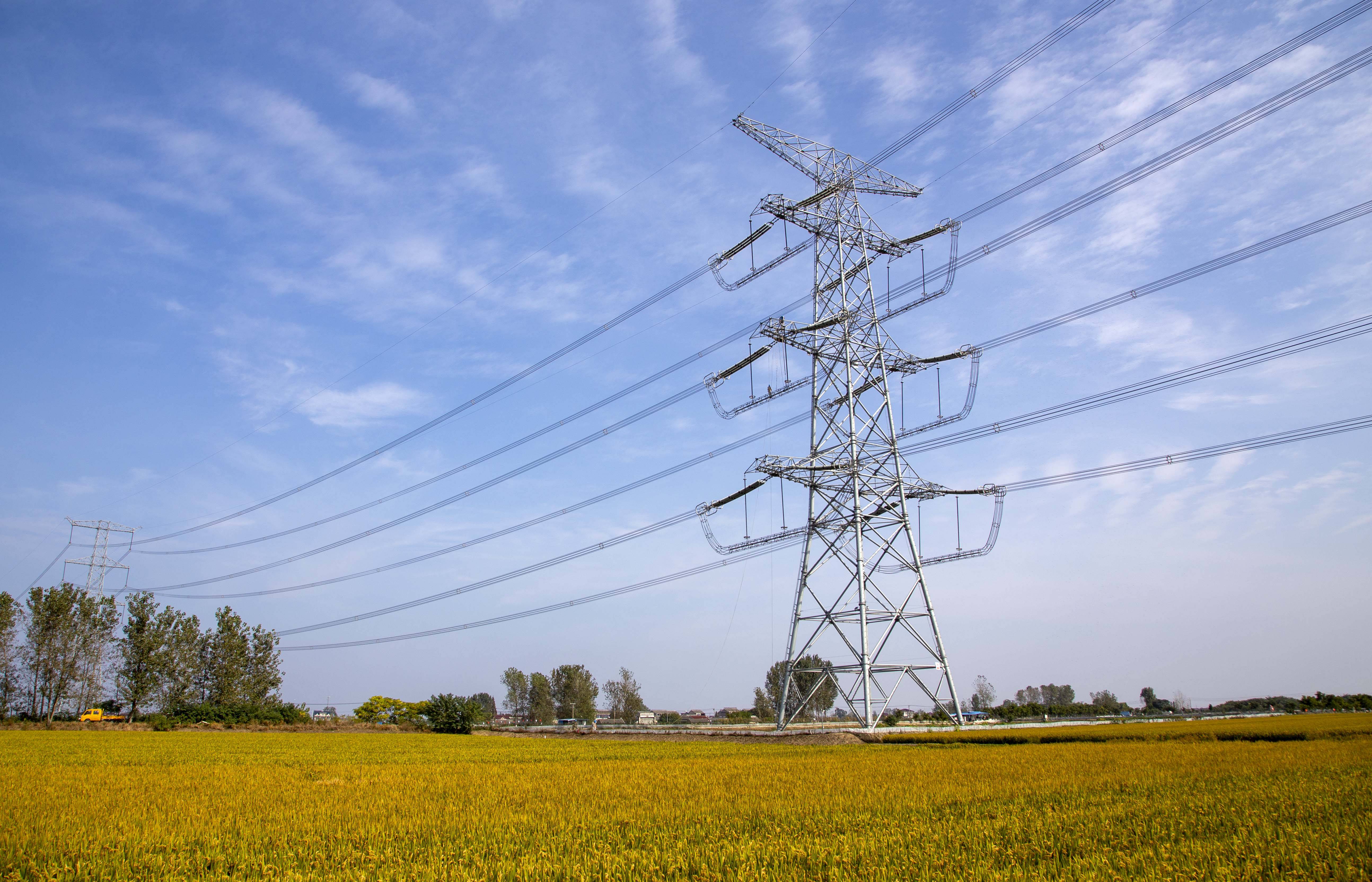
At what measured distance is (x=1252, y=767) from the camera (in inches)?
726

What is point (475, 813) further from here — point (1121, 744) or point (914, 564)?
point (1121, 744)

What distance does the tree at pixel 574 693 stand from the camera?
448 ft

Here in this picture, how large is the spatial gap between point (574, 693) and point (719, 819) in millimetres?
134508

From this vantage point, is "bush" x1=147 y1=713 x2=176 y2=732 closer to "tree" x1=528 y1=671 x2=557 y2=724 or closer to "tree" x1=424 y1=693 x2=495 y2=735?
"tree" x1=424 y1=693 x2=495 y2=735

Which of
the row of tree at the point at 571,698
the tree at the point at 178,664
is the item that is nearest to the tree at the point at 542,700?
the row of tree at the point at 571,698

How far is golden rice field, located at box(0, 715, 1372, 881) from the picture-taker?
853 cm

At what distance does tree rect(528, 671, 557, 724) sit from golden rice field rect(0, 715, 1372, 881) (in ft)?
394

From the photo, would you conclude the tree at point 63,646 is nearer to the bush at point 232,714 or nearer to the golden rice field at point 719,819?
the bush at point 232,714

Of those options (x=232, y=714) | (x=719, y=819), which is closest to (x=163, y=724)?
(x=232, y=714)

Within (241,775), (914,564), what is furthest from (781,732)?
(241,775)

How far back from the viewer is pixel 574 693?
138 meters

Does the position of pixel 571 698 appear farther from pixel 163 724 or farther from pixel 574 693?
pixel 163 724

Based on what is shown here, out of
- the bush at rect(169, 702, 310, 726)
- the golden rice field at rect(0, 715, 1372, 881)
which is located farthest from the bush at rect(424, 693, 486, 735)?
the golden rice field at rect(0, 715, 1372, 881)

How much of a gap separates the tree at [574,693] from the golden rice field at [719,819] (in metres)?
119
